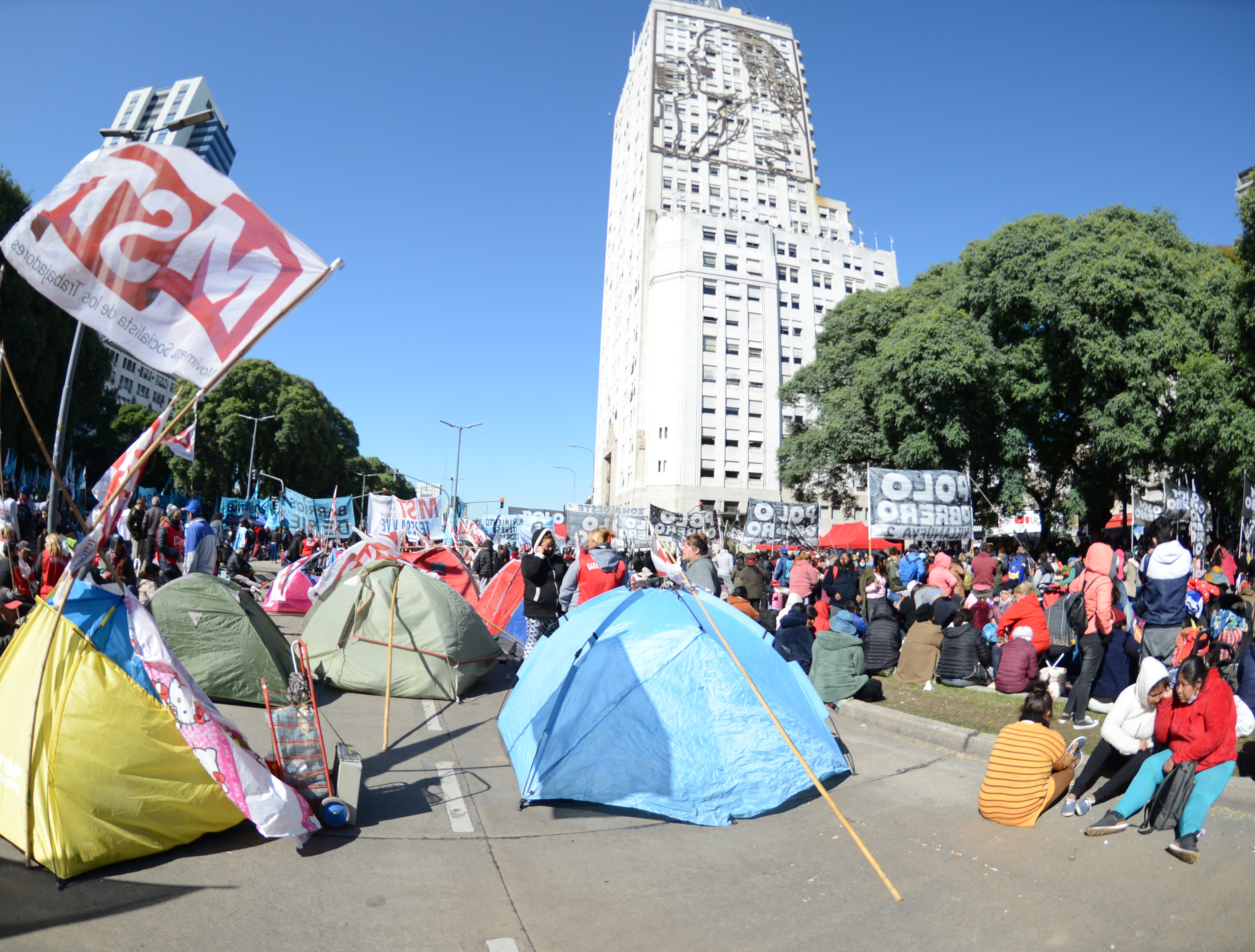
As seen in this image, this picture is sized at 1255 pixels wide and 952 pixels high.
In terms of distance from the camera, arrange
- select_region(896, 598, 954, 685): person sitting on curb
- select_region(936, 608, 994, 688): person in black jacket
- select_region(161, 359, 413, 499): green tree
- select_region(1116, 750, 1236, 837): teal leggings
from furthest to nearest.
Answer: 1. select_region(161, 359, 413, 499): green tree
2. select_region(896, 598, 954, 685): person sitting on curb
3. select_region(936, 608, 994, 688): person in black jacket
4. select_region(1116, 750, 1236, 837): teal leggings

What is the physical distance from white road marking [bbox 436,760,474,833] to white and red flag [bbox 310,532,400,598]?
14.9 feet

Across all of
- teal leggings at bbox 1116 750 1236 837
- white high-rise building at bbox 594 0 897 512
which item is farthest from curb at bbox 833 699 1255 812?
white high-rise building at bbox 594 0 897 512

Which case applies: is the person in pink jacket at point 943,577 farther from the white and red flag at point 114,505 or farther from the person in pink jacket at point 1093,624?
the white and red flag at point 114,505

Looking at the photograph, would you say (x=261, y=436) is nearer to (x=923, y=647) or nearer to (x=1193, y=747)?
(x=923, y=647)

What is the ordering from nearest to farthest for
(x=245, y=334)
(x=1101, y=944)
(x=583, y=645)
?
1. (x=1101, y=944)
2. (x=245, y=334)
3. (x=583, y=645)

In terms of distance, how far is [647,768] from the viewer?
211 inches

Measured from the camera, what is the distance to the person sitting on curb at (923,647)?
9.29m

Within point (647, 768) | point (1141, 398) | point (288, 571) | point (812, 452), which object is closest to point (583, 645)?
point (647, 768)

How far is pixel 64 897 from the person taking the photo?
372cm

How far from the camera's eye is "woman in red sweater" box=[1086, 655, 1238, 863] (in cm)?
457

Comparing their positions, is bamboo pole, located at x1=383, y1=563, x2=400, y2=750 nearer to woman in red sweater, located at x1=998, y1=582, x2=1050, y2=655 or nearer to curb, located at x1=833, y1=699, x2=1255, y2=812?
curb, located at x1=833, y1=699, x2=1255, y2=812

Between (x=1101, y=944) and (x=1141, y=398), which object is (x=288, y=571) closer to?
(x=1101, y=944)

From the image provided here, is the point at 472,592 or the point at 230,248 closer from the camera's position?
the point at 230,248

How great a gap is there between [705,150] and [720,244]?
11.3 meters
